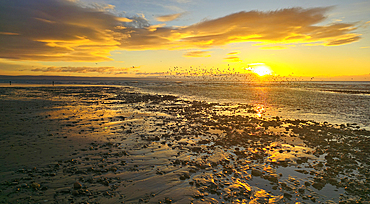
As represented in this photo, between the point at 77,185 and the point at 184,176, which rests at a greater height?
the point at 77,185

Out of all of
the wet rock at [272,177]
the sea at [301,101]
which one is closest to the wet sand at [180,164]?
the wet rock at [272,177]

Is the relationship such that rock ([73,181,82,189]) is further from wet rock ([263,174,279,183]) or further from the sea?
the sea

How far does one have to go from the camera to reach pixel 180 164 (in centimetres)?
959

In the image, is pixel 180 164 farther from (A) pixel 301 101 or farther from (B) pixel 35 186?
(A) pixel 301 101

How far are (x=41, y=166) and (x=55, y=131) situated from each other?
6604 millimetres

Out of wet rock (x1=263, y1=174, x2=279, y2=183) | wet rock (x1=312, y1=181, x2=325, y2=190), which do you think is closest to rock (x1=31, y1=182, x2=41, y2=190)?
wet rock (x1=263, y1=174, x2=279, y2=183)

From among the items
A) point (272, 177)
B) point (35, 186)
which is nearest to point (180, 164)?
point (272, 177)

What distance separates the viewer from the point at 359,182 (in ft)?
26.3

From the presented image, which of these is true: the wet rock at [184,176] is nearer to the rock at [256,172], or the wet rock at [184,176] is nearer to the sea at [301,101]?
the rock at [256,172]

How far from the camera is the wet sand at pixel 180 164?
275 inches

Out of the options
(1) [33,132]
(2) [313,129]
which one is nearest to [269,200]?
(2) [313,129]

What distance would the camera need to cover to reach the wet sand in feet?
22.9

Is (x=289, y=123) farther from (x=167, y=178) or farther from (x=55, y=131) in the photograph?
(x=55, y=131)

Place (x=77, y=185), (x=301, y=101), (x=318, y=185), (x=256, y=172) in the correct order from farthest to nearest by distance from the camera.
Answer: (x=301, y=101)
(x=256, y=172)
(x=318, y=185)
(x=77, y=185)
